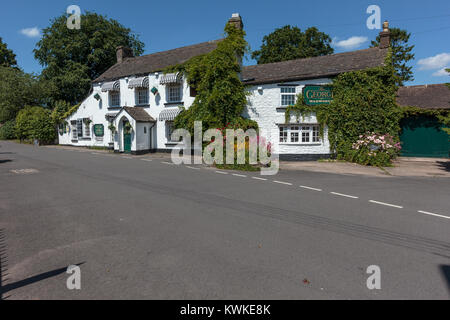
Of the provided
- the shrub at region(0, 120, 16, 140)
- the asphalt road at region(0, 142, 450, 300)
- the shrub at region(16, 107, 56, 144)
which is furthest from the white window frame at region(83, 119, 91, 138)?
the asphalt road at region(0, 142, 450, 300)

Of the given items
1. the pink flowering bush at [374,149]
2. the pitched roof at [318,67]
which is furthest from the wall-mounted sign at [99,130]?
the pink flowering bush at [374,149]

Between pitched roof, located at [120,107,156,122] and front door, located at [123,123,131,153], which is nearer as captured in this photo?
pitched roof, located at [120,107,156,122]

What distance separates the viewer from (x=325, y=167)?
53.5 ft

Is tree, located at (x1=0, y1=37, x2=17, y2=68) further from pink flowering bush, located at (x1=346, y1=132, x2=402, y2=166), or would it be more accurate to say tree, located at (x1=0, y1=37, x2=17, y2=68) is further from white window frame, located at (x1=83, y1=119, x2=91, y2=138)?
pink flowering bush, located at (x1=346, y1=132, x2=402, y2=166)

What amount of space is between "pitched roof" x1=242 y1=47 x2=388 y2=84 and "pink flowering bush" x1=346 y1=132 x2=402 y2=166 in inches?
176

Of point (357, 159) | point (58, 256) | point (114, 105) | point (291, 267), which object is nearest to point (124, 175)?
point (58, 256)

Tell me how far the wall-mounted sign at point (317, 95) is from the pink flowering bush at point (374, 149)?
128 inches

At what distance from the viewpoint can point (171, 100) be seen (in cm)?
2397

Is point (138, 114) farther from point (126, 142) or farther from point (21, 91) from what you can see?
point (21, 91)

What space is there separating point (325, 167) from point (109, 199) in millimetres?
11768

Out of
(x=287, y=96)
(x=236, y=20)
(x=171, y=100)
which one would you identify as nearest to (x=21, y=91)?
(x=171, y=100)

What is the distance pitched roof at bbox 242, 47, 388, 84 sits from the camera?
18997 mm

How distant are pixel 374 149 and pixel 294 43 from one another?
33.6 m

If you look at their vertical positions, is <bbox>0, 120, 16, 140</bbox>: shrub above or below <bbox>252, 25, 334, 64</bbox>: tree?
below
